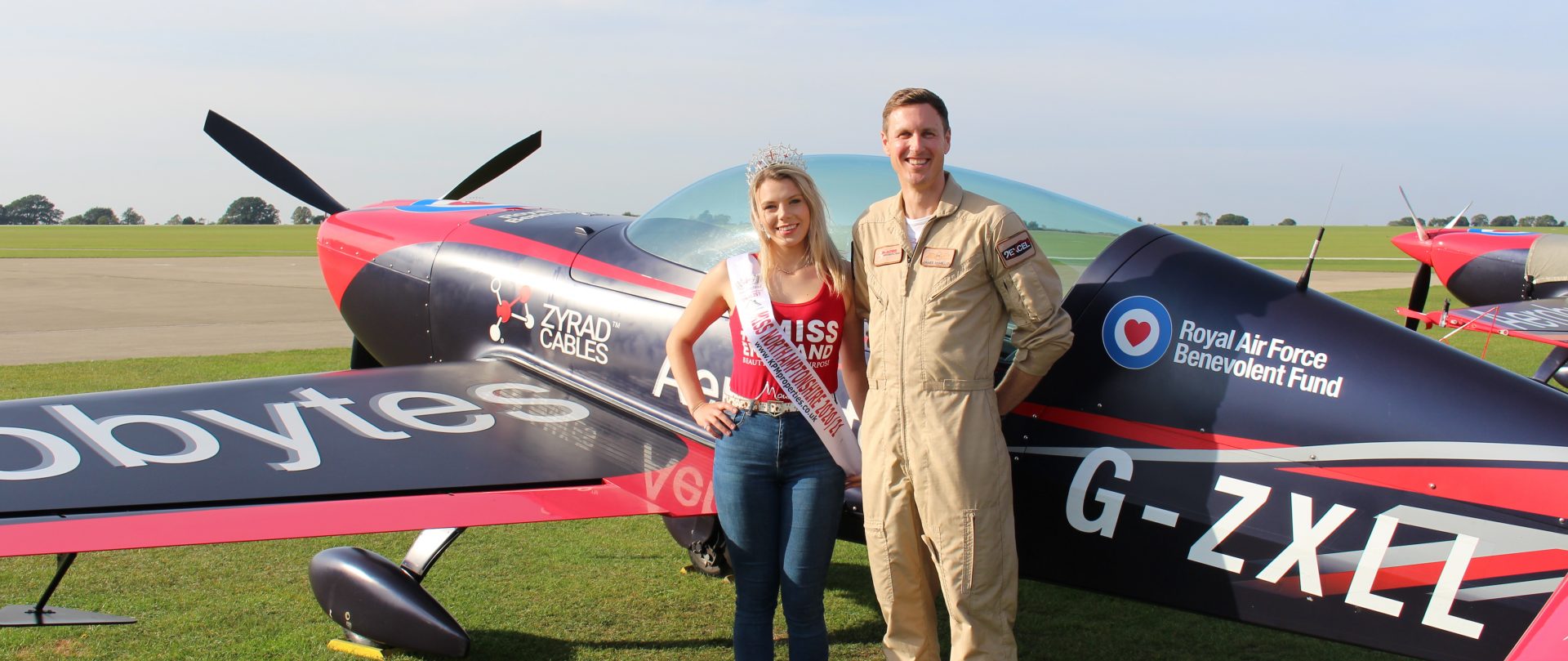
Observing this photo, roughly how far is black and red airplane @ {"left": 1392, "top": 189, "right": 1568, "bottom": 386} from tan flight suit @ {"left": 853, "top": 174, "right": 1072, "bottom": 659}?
9.09 metres

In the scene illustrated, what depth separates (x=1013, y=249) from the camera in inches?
112

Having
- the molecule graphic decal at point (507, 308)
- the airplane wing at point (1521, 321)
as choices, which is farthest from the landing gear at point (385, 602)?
the airplane wing at point (1521, 321)

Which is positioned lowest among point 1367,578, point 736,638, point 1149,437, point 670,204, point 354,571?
point 354,571

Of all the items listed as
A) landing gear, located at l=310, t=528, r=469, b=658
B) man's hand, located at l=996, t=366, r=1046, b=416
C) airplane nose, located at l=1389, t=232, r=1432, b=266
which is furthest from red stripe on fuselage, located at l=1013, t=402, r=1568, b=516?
airplane nose, located at l=1389, t=232, r=1432, b=266

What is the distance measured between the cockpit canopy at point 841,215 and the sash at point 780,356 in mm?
740

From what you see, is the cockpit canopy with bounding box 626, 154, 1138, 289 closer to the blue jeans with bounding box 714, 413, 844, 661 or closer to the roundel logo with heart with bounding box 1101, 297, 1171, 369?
the roundel logo with heart with bounding box 1101, 297, 1171, 369

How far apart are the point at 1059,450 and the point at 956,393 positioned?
562 mm

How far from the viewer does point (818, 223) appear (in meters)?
2.98

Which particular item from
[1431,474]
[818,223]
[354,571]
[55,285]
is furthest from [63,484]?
[55,285]

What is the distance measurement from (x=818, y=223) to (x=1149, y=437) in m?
1.10

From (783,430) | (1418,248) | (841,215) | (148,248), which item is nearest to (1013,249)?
(783,430)

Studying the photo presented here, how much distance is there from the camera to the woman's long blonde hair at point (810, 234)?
2.95 meters

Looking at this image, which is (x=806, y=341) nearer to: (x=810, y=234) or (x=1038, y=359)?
(x=810, y=234)

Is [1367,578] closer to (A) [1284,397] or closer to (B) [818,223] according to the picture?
(A) [1284,397]
